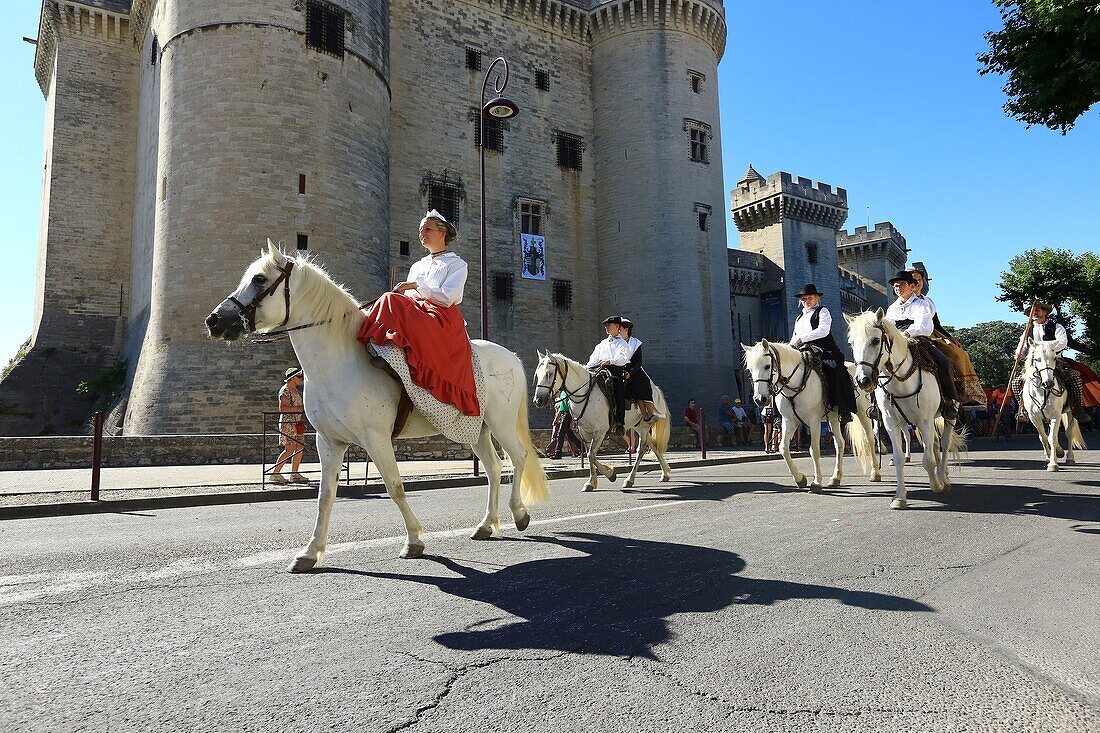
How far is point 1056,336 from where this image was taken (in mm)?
11656

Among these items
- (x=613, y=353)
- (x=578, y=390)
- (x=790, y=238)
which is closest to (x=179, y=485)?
(x=578, y=390)

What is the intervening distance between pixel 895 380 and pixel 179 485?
10522 millimetres

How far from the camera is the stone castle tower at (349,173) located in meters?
23.1

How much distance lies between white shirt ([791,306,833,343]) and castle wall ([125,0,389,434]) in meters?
17.9

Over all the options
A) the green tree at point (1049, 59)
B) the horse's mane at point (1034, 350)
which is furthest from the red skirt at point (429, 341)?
the green tree at point (1049, 59)

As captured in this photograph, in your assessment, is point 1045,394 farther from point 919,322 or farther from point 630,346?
point 630,346

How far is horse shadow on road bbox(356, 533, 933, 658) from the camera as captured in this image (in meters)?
3.16

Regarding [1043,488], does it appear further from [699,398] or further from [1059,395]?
[699,398]

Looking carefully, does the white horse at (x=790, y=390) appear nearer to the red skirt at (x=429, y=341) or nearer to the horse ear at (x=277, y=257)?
the red skirt at (x=429, y=341)

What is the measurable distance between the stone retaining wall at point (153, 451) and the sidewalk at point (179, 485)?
2.32ft

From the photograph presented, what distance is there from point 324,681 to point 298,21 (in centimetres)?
2664

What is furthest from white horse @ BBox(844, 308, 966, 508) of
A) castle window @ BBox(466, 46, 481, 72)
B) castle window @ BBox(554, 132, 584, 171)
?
castle window @ BBox(466, 46, 481, 72)

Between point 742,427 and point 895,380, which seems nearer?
point 895,380

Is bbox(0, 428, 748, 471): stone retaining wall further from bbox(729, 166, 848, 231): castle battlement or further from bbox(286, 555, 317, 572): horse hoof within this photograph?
bbox(729, 166, 848, 231): castle battlement
